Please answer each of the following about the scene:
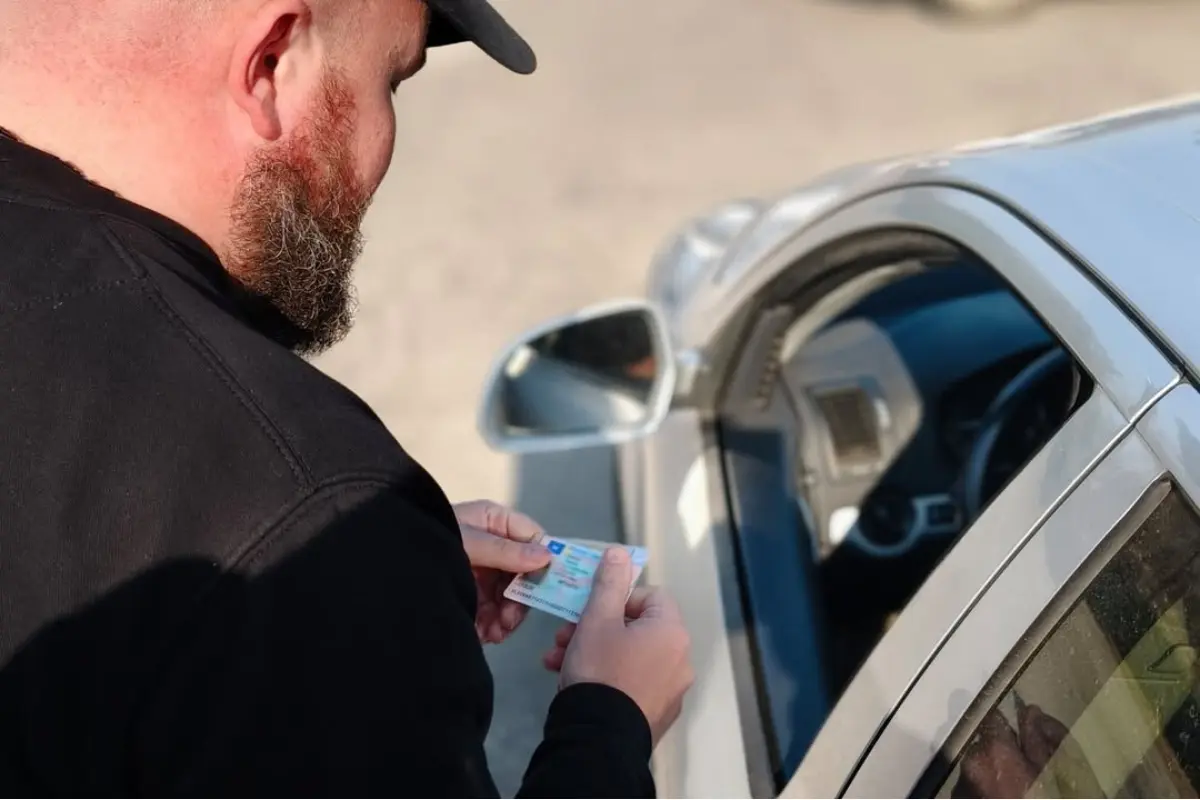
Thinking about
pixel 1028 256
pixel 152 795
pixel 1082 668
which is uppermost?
pixel 1028 256

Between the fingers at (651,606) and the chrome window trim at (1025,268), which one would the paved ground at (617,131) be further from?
the fingers at (651,606)

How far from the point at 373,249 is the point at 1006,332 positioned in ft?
11.2

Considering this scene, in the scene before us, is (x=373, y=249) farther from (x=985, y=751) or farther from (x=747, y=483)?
(x=985, y=751)

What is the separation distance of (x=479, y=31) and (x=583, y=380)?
1.05 meters

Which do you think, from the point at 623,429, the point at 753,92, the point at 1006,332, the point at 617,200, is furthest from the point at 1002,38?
the point at 623,429

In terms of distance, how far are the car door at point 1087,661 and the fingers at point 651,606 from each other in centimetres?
33

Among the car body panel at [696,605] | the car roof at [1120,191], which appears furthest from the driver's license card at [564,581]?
the car roof at [1120,191]

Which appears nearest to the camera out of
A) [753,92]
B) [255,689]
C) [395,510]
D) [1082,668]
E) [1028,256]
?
[255,689]

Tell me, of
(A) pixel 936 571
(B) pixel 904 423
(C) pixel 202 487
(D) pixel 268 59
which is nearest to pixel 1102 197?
(A) pixel 936 571

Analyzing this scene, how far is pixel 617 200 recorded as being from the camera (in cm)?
548

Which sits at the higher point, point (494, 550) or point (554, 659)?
point (494, 550)

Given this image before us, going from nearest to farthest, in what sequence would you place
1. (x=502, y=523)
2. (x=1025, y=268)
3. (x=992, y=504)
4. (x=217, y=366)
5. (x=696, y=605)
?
(x=217, y=366) < (x=992, y=504) < (x=1025, y=268) < (x=502, y=523) < (x=696, y=605)

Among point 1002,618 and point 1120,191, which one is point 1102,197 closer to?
point 1120,191

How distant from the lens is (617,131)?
610 centimetres
